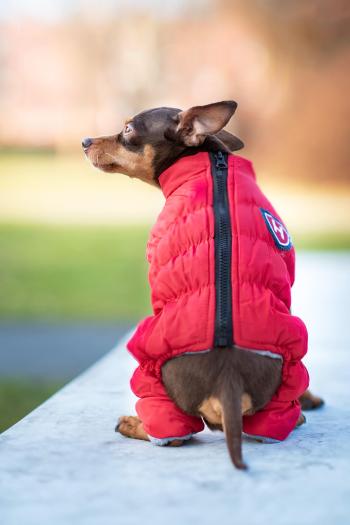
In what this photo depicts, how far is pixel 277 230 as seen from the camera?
8.74 ft

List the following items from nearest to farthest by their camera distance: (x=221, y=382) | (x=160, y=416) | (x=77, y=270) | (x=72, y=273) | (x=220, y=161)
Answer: (x=221, y=382) → (x=160, y=416) → (x=220, y=161) → (x=72, y=273) → (x=77, y=270)

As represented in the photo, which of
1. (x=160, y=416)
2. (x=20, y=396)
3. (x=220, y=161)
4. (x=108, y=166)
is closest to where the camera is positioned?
(x=160, y=416)

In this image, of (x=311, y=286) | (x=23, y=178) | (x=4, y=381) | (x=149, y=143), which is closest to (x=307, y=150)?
(x=23, y=178)

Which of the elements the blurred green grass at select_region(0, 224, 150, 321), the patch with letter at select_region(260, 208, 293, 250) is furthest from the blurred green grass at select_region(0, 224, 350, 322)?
the patch with letter at select_region(260, 208, 293, 250)

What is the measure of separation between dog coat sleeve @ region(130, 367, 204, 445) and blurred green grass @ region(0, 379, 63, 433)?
1480mm

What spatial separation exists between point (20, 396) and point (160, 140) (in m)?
2.29

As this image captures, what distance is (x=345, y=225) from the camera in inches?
543

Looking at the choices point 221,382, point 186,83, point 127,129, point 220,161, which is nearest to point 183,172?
point 220,161

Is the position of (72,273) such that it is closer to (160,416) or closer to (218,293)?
(160,416)

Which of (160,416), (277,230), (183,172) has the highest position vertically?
(183,172)

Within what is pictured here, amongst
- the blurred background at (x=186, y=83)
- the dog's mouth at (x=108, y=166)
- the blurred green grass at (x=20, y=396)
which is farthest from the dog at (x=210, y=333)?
the blurred background at (x=186, y=83)

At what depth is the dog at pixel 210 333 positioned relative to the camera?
2490mm

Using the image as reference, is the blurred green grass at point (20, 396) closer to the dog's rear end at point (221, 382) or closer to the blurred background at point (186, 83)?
the dog's rear end at point (221, 382)

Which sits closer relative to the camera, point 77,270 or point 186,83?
point 77,270
